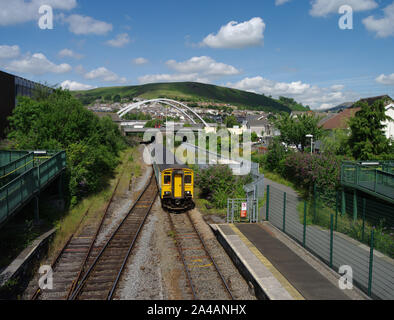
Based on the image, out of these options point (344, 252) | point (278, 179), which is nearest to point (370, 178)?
point (344, 252)

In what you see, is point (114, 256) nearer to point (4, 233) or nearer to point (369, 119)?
point (4, 233)

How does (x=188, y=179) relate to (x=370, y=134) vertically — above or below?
below

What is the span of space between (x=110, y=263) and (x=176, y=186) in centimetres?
785

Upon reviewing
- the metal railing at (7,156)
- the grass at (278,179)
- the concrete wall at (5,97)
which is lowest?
the grass at (278,179)

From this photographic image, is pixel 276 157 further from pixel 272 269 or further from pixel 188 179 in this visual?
pixel 272 269

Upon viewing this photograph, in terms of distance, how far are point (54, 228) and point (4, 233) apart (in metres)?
2.23

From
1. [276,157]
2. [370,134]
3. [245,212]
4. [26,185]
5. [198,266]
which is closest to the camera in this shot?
[198,266]

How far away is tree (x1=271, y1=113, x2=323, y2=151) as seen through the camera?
1141 inches

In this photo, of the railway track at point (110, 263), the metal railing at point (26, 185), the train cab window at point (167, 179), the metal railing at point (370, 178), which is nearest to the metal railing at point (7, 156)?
the metal railing at point (26, 185)

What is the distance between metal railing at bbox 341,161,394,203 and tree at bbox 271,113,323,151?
12175 mm

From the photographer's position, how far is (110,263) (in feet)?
37.0

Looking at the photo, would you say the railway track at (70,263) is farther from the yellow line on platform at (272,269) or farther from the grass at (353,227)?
the grass at (353,227)

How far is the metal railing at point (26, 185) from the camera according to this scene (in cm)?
1075
